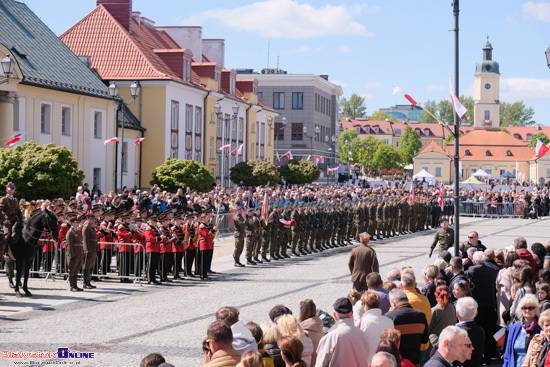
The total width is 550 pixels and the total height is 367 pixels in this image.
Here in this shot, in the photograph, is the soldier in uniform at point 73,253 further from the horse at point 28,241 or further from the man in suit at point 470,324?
the man in suit at point 470,324

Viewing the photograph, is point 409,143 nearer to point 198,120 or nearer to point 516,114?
point 516,114

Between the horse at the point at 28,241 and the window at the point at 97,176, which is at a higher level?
the window at the point at 97,176

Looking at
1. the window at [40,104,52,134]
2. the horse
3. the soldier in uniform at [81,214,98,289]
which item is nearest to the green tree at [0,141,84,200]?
the soldier in uniform at [81,214,98,289]

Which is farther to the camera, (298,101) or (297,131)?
(297,131)

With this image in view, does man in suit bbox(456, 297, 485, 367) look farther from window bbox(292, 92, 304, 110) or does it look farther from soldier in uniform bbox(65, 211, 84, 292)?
window bbox(292, 92, 304, 110)

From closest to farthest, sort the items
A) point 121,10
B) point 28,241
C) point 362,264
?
1. point 362,264
2. point 28,241
3. point 121,10

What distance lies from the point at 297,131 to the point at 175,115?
43743 mm

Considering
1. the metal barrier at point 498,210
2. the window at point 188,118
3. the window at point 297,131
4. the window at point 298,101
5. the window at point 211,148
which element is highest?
the window at point 298,101

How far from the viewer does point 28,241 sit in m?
18.3

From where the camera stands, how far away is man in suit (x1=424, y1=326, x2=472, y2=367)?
286 inches

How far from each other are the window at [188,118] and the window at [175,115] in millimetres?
1560

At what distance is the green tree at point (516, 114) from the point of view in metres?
192

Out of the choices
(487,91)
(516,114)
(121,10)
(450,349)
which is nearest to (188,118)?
(121,10)

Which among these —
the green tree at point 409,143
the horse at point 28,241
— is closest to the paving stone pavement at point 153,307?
the horse at point 28,241
